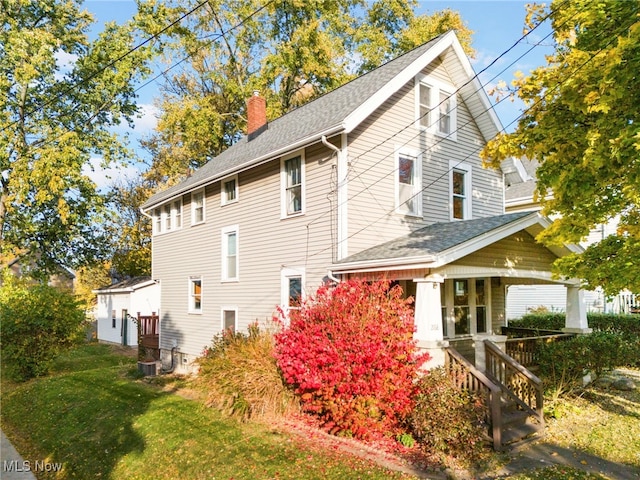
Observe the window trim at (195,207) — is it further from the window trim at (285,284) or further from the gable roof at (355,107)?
the window trim at (285,284)

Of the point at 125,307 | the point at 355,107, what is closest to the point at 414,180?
the point at 355,107

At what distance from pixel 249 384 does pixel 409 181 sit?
7.11m

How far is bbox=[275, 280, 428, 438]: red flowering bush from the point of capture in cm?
840

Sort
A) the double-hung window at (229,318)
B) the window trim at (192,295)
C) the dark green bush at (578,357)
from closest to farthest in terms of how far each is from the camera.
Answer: the dark green bush at (578,357), the double-hung window at (229,318), the window trim at (192,295)

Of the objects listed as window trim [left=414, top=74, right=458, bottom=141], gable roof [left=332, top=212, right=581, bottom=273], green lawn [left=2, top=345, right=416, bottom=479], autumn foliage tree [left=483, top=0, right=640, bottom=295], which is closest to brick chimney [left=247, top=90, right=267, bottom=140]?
window trim [left=414, top=74, right=458, bottom=141]

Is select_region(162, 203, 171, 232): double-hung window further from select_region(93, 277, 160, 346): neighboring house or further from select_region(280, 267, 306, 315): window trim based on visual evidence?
select_region(280, 267, 306, 315): window trim

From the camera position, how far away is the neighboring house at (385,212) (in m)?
10.4

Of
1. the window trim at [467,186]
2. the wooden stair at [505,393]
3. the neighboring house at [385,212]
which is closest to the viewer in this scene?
the wooden stair at [505,393]

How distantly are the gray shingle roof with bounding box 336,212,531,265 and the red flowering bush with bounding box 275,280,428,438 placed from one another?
1.06 meters

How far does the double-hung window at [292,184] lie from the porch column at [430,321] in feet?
15.7

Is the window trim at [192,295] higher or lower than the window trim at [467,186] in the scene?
lower

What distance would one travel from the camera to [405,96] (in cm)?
1325

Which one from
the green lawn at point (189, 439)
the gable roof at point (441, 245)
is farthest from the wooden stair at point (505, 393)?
the gable roof at point (441, 245)

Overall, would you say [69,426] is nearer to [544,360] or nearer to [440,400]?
[440,400]
